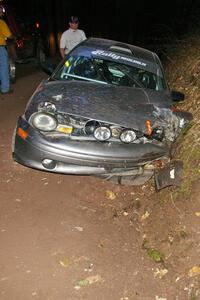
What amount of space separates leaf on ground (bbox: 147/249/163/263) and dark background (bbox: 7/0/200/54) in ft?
36.2

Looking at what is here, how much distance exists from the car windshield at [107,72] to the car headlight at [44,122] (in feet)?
4.15

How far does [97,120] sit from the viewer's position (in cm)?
528

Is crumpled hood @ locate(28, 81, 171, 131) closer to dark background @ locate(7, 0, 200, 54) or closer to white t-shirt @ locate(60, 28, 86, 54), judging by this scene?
white t-shirt @ locate(60, 28, 86, 54)

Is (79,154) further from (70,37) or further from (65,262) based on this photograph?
(70,37)

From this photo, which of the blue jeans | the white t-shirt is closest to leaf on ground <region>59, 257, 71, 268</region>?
the white t-shirt

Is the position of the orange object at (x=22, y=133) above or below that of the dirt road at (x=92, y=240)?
above

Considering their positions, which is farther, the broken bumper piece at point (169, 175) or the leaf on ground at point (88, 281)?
the broken bumper piece at point (169, 175)

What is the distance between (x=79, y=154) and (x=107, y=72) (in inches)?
76.7

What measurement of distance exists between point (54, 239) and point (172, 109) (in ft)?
8.49

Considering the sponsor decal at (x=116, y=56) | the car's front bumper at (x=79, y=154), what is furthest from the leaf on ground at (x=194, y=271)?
the sponsor decal at (x=116, y=56)

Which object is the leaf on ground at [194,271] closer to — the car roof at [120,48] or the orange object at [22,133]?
the orange object at [22,133]

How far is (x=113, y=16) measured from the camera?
72.9 ft

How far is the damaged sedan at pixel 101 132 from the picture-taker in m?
5.27

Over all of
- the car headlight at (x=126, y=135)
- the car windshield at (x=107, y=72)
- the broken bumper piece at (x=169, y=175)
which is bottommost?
the broken bumper piece at (x=169, y=175)
